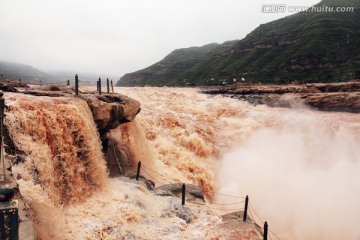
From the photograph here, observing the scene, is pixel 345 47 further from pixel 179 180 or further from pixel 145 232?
pixel 145 232

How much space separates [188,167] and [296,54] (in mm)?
70155

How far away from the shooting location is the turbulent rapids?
1198 cm

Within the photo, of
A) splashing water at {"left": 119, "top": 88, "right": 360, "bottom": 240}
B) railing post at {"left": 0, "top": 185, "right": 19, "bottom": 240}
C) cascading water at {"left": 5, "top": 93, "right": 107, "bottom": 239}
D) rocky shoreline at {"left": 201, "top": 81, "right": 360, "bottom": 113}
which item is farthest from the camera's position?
rocky shoreline at {"left": 201, "top": 81, "right": 360, "bottom": 113}

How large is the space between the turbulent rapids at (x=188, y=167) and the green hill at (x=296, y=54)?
139 ft

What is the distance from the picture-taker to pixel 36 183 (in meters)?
11.1

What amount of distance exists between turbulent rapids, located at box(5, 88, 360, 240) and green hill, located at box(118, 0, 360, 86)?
139 ft

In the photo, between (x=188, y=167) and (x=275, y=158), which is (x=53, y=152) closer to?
(x=188, y=167)

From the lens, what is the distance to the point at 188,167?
22766mm

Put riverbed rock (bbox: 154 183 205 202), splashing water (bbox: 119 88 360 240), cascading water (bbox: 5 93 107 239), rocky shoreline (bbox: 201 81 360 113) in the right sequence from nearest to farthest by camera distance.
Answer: cascading water (bbox: 5 93 107 239)
riverbed rock (bbox: 154 183 205 202)
splashing water (bbox: 119 88 360 240)
rocky shoreline (bbox: 201 81 360 113)

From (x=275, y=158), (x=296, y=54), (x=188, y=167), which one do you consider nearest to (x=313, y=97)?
(x=275, y=158)

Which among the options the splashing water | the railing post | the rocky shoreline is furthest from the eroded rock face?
the rocky shoreline

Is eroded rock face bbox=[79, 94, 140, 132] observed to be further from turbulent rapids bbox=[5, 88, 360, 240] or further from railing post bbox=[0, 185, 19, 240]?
railing post bbox=[0, 185, 19, 240]

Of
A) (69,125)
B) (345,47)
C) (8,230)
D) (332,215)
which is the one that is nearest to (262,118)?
(332,215)

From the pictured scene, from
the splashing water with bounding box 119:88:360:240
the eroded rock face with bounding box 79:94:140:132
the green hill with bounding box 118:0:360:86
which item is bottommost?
the splashing water with bounding box 119:88:360:240
